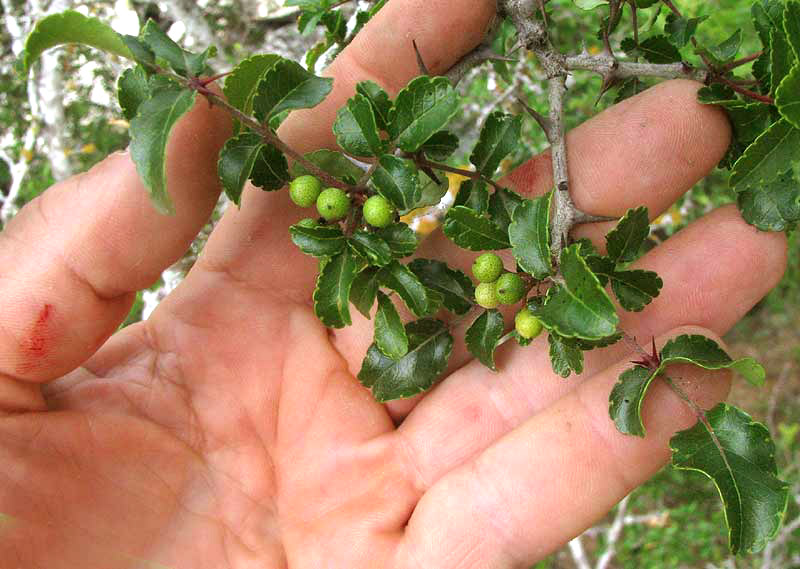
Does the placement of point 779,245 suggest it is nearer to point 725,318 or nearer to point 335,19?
point 725,318

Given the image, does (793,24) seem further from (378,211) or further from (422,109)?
(378,211)

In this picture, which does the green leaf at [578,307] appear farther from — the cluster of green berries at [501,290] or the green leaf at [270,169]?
the green leaf at [270,169]

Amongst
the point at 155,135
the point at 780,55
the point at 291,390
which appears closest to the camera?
the point at 155,135

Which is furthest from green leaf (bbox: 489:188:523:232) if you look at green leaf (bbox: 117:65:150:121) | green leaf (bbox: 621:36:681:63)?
green leaf (bbox: 117:65:150:121)

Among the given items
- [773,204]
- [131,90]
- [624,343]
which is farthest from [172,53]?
[773,204]

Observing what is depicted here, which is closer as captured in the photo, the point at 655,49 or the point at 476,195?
the point at 476,195

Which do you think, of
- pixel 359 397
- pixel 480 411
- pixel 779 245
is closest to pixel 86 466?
pixel 359 397
